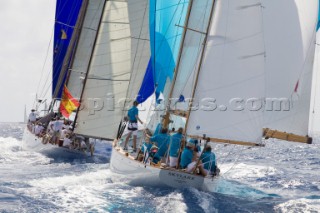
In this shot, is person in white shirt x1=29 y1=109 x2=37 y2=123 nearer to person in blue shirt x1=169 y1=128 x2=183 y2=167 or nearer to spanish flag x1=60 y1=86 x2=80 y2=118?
spanish flag x1=60 y1=86 x2=80 y2=118

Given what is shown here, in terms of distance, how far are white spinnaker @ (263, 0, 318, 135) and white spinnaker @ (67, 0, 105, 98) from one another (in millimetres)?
11907

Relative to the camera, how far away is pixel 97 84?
85.4 feet

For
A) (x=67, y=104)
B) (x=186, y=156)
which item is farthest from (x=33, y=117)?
(x=186, y=156)

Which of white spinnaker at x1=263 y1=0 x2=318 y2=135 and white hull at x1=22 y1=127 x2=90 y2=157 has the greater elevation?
white spinnaker at x1=263 y1=0 x2=318 y2=135

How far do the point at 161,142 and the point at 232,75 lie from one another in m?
3.04

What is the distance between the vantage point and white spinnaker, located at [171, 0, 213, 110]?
17.5 metres

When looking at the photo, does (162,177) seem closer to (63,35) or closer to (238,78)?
(238,78)

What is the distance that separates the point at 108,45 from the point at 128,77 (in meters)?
1.67

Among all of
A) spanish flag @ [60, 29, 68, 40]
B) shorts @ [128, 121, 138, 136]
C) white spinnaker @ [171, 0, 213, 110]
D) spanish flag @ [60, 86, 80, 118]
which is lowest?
shorts @ [128, 121, 138, 136]

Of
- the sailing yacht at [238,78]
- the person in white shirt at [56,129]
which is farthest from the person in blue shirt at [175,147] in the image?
the person in white shirt at [56,129]

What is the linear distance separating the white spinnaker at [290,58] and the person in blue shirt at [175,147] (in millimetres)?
3084

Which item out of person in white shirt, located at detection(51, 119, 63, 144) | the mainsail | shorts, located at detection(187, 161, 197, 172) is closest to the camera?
the mainsail

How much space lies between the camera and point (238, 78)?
15.8 meters

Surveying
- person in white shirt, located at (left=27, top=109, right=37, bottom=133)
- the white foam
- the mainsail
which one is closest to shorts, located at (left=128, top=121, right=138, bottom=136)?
the mainsail
